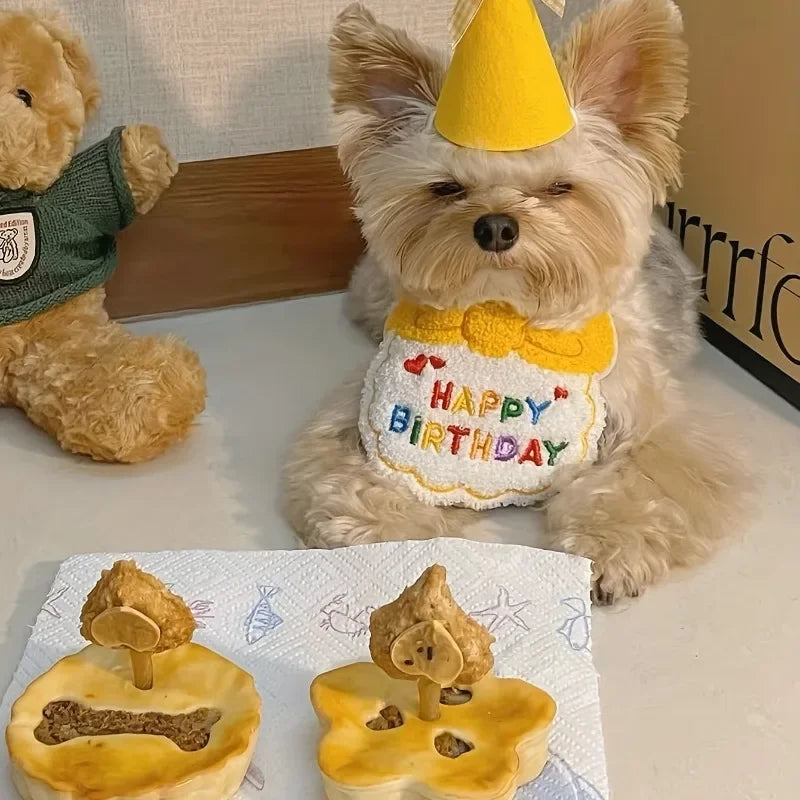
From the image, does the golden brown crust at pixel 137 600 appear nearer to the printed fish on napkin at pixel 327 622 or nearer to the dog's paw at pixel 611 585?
the printed fish on napkin at pixel 327 622

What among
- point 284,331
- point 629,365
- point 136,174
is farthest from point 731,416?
point 136,174

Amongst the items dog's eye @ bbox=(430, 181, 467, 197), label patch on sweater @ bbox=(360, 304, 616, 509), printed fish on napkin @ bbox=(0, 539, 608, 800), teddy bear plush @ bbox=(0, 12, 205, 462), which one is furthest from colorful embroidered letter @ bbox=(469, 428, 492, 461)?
teddy bear plush @ bbox=(0, 12, 205, 462)

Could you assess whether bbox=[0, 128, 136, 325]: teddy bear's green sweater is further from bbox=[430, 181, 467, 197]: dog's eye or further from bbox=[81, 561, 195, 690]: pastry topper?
bbox=[81, 561, 195, 690]: pastry topper

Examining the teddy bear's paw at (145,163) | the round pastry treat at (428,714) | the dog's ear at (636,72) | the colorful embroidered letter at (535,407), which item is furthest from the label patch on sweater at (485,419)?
the teddy bear's paw at (145,163)

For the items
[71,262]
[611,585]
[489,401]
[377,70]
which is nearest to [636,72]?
[377,70]

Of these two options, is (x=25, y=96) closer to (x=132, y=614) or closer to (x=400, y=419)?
(x=400, y=419)

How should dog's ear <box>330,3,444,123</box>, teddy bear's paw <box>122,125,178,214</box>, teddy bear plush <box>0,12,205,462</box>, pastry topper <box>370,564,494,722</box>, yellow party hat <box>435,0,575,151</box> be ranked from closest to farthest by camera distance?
1. pastry topper <box>370,564,494,722</box>
2. yellow party hat <box>435,0,575,151</box>
3. dog's ear <box>330,3,444,123</box>
4. teddy bear plush <box>0,12,205,462</box>
5. teddy bear's paw <box>122,125,178,214</box>

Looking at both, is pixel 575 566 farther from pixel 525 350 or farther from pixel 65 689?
pixel 65 689
